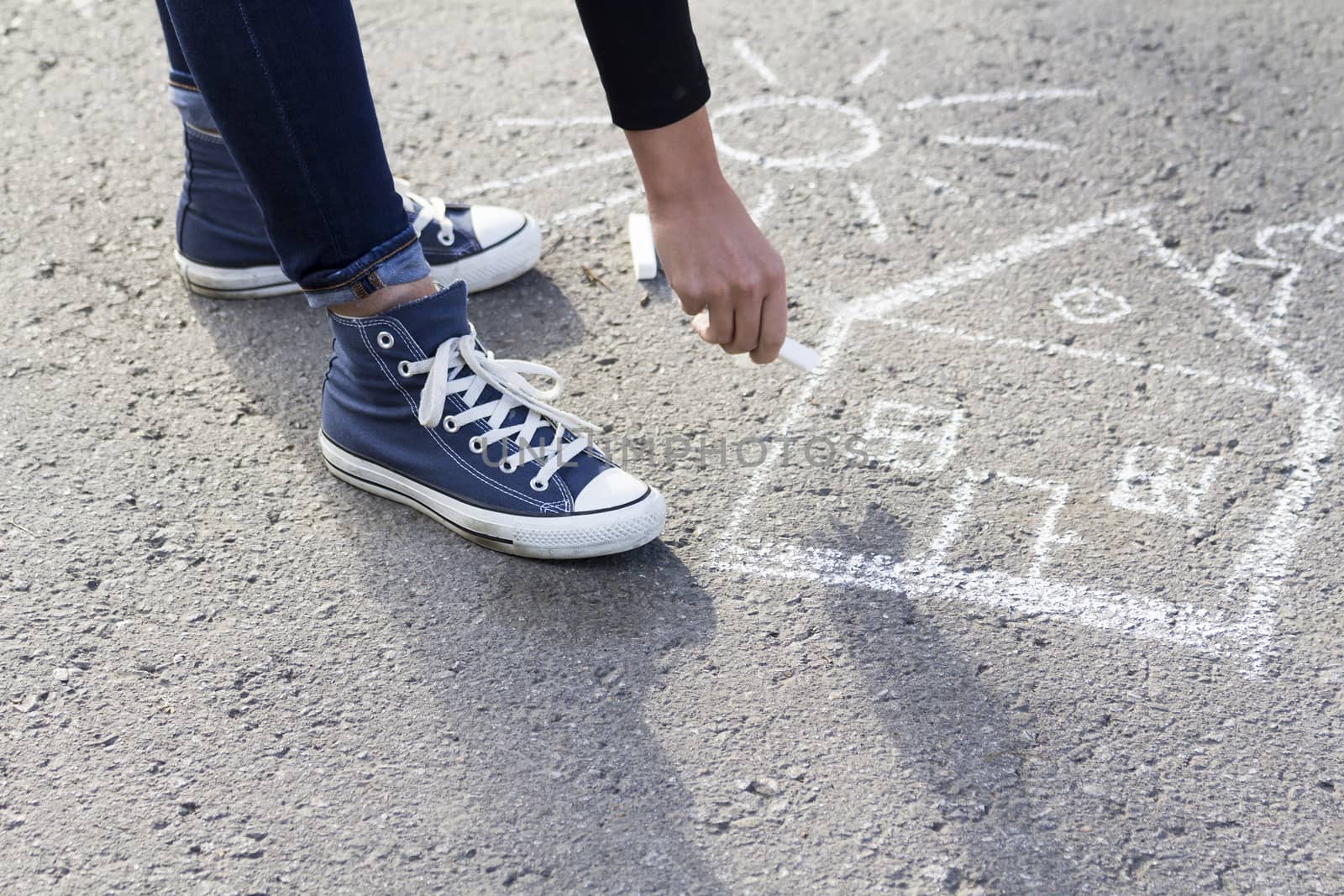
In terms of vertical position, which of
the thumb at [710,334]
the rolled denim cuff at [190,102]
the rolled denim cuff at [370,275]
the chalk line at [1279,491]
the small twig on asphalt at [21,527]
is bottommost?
the chalk line at [1279,491]

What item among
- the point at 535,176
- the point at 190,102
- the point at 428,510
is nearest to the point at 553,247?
the point at 535,176

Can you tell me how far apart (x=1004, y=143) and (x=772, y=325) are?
4.64 ft

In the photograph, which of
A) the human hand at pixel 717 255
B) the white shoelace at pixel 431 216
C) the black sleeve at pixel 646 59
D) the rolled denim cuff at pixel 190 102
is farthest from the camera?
the white shoelace at pixel 431 216

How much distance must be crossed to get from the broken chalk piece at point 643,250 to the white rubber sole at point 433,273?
20 centimetres

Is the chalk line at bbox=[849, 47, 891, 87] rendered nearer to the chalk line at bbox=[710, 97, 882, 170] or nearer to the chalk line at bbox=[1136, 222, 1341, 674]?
the chalk line at bbox=[710, 97, 882, 170]

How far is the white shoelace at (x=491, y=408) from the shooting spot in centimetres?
178

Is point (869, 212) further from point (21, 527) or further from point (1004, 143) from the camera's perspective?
point (21, 527)

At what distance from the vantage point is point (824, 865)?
1.40 m

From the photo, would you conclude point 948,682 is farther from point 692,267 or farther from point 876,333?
point 876,333

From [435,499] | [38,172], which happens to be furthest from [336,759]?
[38,172]

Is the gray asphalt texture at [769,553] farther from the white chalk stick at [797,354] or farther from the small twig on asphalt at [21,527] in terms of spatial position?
the white chalk stick at [797,354]

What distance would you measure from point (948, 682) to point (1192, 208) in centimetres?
140

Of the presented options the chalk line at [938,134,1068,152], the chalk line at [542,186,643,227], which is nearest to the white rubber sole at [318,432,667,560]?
the chalk line at [542,186,643,227]

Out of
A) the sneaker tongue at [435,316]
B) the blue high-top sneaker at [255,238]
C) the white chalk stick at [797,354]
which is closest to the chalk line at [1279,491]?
the white chalk stick at [797,354]
